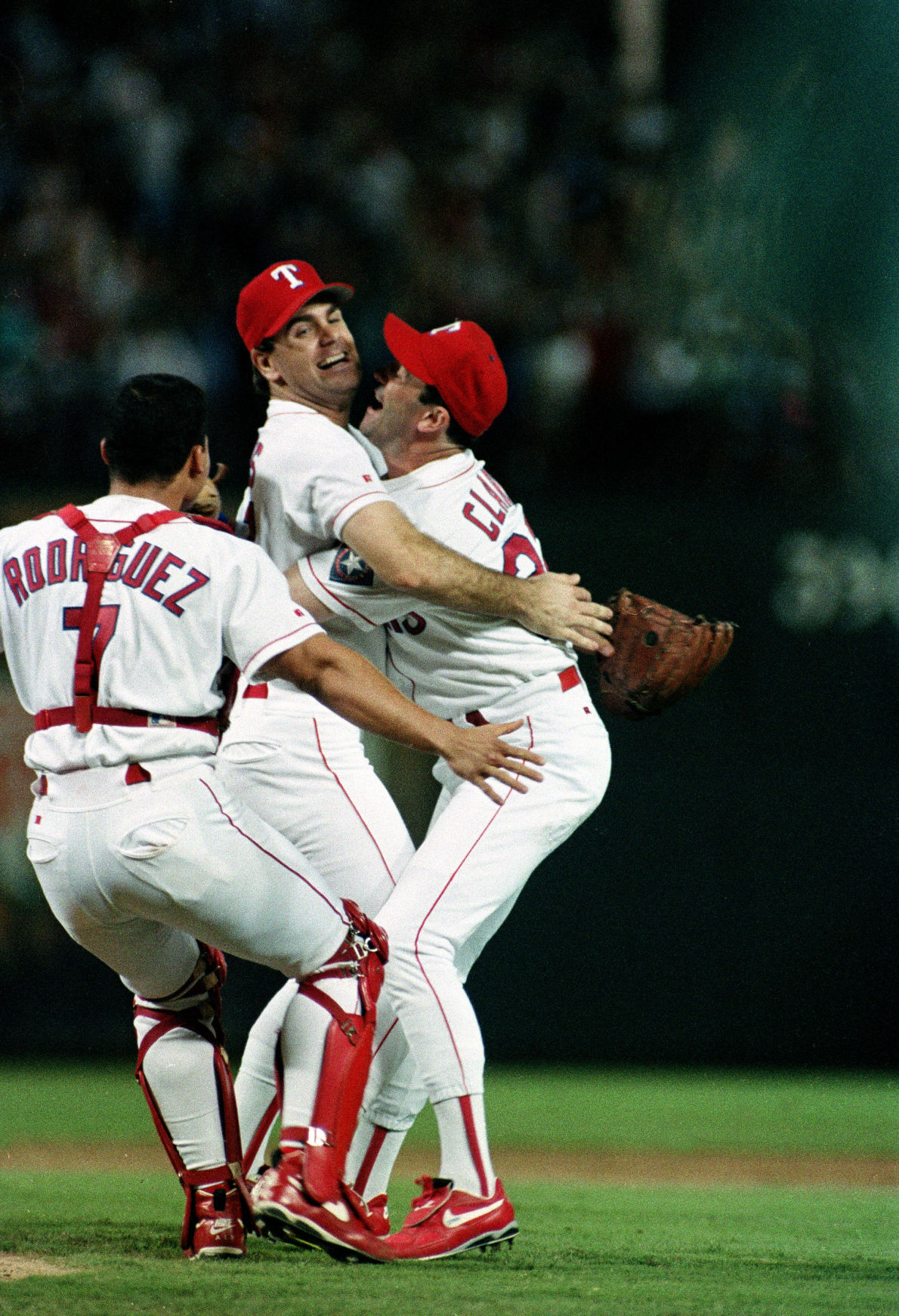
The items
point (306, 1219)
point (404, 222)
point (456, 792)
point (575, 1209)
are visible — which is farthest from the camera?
point (404, 222)

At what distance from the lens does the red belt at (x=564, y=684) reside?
3.13 m

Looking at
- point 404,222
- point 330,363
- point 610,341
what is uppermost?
point 404,222

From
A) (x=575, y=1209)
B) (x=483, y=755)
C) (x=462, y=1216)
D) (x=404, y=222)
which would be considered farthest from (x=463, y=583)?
(x=404, y=222)

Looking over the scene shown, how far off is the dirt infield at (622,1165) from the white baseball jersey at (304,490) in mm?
2037

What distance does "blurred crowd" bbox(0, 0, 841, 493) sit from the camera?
6742 mm

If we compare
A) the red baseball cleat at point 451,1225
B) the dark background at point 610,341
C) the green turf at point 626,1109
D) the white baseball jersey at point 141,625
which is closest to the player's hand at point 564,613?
the white baseball jersey at point 141,625

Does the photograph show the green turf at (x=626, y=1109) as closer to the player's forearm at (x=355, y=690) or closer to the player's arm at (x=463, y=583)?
the player's arm at (x=463, y=583)

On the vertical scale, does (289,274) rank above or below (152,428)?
above

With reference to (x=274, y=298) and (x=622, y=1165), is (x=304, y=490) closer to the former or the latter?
(x=274, y=298)

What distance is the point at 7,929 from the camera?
624 cm

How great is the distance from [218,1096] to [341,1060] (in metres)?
0.26

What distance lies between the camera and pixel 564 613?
3080mm

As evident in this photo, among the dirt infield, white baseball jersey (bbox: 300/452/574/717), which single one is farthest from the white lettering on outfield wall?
white baseball jersey (bbox: 300/452/574/717)

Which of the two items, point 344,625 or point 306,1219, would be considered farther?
point 344,625
